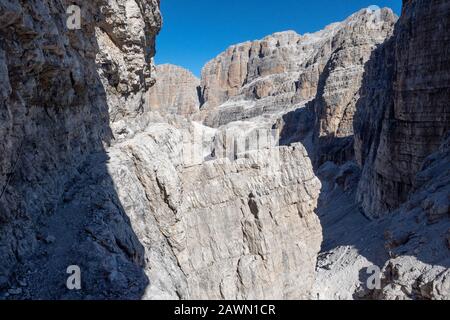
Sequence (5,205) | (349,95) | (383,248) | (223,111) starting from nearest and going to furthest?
(5,205)
(383,248)
(349,95)
(223,111)

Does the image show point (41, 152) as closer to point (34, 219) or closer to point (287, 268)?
point (34, 219)

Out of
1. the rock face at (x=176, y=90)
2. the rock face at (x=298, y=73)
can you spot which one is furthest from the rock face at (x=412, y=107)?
the rock face at (x=176, y=90)

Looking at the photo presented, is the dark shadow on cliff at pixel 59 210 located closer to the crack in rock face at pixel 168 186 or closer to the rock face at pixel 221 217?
the crack in rock face at pixel 168 186

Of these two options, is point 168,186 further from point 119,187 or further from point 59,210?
point 59,210

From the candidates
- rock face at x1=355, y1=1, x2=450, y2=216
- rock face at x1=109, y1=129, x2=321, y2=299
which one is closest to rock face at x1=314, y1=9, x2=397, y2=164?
rock face at x1=355, y1=1, x2=450, y2=216

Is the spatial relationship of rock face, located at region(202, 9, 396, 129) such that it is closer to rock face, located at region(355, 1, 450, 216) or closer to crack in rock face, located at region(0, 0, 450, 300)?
crack in rock face, located at region(0, 0, 450, 300)

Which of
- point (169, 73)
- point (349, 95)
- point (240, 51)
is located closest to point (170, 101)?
point (169, 73)

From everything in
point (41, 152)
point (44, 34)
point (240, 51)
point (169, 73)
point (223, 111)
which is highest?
point (240, 51)

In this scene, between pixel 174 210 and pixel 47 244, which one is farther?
pixel 174 210
